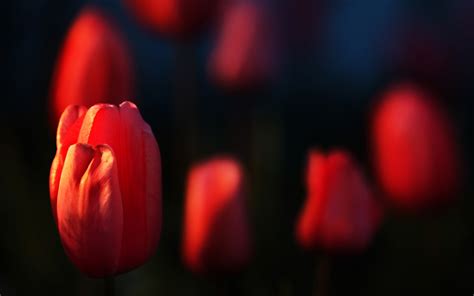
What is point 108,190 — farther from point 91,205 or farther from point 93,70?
point 93,70

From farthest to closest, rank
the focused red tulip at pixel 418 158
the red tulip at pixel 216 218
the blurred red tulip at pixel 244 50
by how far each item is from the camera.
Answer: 1. the blurred red tulip at pixel 244 50
2. the focused red tulip at pixel 418 158
3. the red tulip at pixel 216 218

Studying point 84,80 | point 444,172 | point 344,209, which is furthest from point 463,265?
point 84,80

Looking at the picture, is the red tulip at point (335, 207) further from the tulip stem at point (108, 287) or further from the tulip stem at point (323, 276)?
the tulip stem at point (108, 287)

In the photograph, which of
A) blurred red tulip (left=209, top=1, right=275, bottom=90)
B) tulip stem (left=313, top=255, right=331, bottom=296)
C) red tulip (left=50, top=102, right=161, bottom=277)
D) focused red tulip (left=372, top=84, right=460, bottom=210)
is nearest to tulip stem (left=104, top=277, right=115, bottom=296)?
red tulip (left=50, top=102, right=161, bottom=277)

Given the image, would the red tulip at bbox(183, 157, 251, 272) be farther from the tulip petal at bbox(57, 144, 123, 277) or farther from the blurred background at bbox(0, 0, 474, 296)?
the tulip petal at bbox(57, 144, 123, 277)

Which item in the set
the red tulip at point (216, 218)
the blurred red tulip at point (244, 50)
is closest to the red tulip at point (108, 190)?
the red tulip at point (216, 218)

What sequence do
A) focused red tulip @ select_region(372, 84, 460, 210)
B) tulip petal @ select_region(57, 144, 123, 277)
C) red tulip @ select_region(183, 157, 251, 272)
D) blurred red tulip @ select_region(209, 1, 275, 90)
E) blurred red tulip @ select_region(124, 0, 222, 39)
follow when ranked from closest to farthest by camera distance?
1. tulip petal @ select_region(57, 144, 123, 277)
2. red tulip @ select_region(183, 157, 251, 272)
3. focused red tulip @ select_region(372, 84, 460, 210)
4. blurred red tulip @ select_region(124, 0, 222, 39)
5. blurred red tulip @ select_region(209, 1, 275, 90)

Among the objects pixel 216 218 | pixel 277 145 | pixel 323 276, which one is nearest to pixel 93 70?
pixel 216 218
